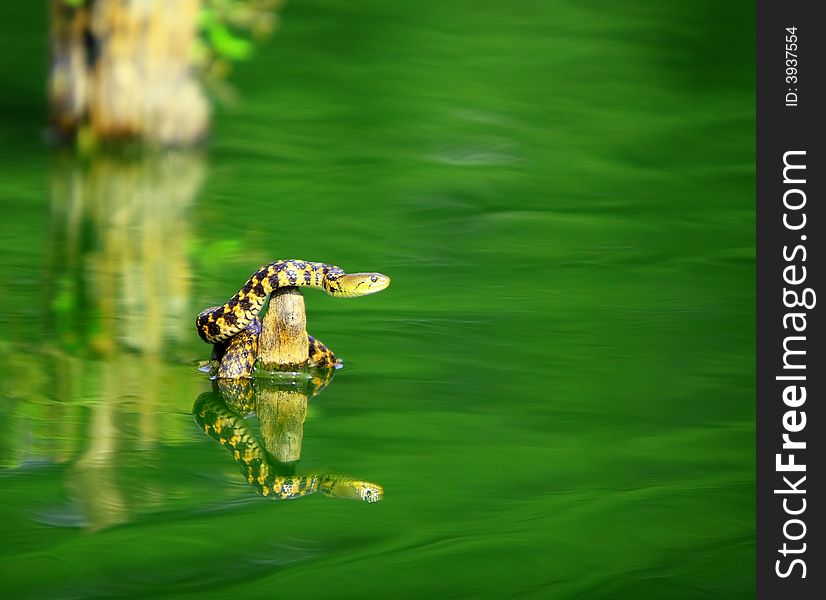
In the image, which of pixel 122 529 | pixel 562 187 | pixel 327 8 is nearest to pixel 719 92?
pixel 562 187

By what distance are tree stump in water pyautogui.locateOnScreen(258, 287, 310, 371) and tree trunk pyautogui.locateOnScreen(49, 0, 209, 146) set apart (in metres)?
5.07

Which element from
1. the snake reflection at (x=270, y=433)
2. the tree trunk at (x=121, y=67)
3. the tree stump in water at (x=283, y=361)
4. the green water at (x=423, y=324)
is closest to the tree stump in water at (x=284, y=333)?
the tree stump in water at (x=283, y=361)

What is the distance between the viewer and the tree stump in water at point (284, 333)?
248 inches

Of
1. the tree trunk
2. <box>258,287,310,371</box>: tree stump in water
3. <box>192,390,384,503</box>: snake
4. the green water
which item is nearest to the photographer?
the green water

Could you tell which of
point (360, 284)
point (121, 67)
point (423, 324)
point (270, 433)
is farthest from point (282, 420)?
point (121, 67)

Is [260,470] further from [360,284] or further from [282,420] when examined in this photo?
[360,284]

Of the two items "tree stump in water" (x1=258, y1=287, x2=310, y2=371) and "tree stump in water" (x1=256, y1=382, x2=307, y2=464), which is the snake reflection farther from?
"tree stump in water" (x1=258, y1=287, x2=310, y2=371)

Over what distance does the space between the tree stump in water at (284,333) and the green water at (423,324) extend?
25 centimetres

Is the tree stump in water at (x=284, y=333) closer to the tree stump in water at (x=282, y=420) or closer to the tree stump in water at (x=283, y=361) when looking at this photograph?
the tree stump in water at (x=283, y=361)

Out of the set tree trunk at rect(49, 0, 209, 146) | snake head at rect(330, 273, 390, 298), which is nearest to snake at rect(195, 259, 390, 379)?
snake head at rect(330, 273, 390, 298)

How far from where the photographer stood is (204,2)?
11.9m

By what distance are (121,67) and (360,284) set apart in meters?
5.17

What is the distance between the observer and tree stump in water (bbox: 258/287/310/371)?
629 cm

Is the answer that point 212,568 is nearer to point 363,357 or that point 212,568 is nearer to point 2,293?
point 363,357
